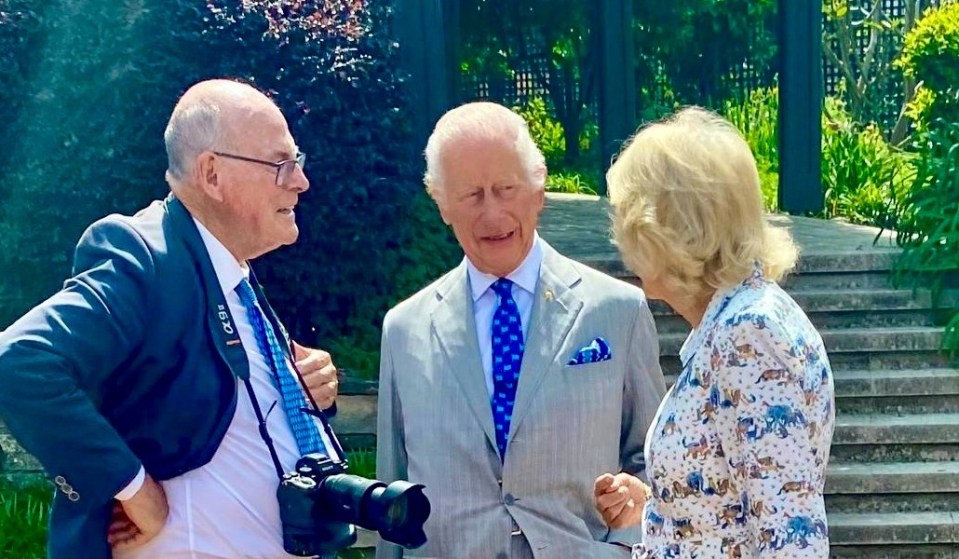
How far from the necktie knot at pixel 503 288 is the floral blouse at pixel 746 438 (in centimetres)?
79

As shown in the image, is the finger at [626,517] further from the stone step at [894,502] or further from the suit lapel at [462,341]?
the stone step at [894,502]

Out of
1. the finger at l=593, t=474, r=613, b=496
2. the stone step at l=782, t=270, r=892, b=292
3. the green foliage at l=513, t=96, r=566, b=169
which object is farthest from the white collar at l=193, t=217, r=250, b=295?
the green foliage at l=513, t=96, r=566, b=169

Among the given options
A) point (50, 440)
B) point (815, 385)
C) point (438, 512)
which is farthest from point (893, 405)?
point (50, 440)

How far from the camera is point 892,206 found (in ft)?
23.6

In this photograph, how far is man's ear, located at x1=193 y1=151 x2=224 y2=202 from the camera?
2439 millimetres

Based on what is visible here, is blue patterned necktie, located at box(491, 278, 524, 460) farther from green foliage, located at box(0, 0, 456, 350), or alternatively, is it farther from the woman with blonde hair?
green foliage, located at box(0, 0, 456, 350)

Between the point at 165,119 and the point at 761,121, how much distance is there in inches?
230

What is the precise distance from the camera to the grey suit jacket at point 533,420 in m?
2.78

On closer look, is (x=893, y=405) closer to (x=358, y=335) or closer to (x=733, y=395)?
(x=358, y=335)

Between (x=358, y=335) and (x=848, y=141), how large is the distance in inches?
193

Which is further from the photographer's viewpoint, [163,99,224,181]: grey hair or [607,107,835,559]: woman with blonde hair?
[163,99,224,181]: grey hair

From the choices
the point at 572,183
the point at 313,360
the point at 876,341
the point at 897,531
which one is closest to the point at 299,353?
the point at 313,360

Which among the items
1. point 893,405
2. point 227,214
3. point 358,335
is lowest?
point 893,405

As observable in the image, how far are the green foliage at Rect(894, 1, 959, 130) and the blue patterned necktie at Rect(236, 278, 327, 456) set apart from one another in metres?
5.93
